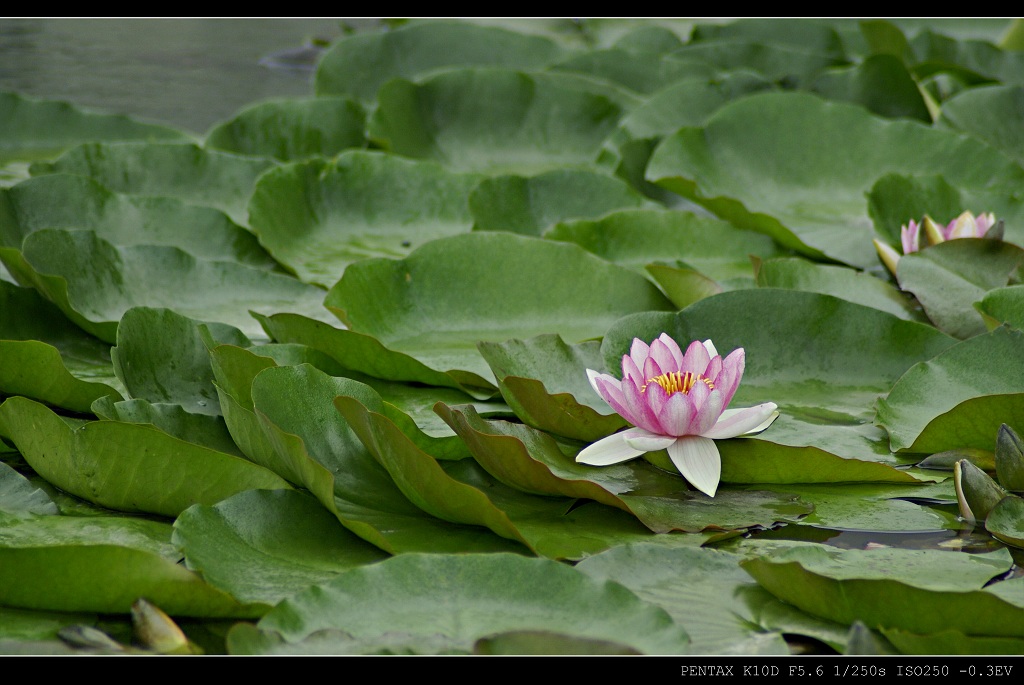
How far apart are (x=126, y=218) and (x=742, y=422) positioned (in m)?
1.22

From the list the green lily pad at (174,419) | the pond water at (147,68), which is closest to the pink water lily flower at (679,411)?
the green lily pad at (174,419)

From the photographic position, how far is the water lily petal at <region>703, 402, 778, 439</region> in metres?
1.17

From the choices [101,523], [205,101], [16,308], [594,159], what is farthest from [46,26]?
[101,523]

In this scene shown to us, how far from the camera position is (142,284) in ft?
5.28

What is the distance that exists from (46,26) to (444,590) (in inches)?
130

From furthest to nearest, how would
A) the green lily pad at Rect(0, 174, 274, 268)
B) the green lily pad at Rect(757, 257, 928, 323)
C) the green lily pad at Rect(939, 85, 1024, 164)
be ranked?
1. the green lily pad at Rect(939, 85, 1024, 164)
2. the green lily pad at Rect(0, 174, 274, 268)
3. the green lily pad at Rect(757, 257, 928, 323)

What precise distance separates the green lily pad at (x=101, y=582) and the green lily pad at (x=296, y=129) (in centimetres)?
160

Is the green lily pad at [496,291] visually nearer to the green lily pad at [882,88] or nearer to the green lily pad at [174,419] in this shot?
the green lily pad at [174,419]

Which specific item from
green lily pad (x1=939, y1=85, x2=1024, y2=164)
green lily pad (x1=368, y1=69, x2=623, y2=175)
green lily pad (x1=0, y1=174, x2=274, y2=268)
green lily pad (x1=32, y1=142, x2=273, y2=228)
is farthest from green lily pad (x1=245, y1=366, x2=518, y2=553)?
green lily pad (x1=939, y1=85, x2=1024, y2=164)

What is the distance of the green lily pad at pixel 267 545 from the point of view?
0.96 meters

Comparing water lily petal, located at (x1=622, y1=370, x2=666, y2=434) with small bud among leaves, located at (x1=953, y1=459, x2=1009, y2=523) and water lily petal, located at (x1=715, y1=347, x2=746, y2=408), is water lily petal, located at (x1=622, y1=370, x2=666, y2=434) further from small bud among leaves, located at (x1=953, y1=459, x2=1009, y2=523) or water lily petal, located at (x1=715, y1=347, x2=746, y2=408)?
small bud among leaves, located at (x1=953, y1=459, x2=1009, y2=523)

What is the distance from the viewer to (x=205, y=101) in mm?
3115

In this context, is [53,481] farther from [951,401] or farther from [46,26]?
[46,26]

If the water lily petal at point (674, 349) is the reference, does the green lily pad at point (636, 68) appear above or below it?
above
